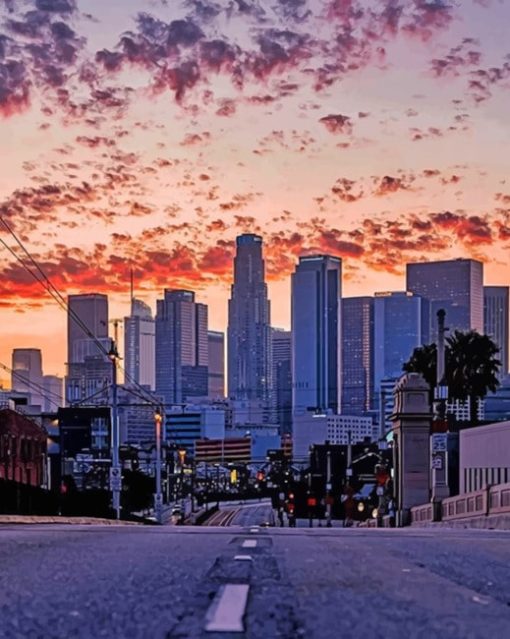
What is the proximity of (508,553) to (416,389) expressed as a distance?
47.4 meters

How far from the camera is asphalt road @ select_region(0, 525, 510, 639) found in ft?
18.0

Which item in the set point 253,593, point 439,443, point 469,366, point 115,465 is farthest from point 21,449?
point 253,593

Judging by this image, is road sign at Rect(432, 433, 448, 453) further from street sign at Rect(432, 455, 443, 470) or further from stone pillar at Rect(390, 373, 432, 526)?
stone pillar at Rect(390, 373, 432, 526)

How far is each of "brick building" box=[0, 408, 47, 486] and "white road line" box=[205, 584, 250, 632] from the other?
224 feet

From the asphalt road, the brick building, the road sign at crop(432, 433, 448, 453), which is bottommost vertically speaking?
the brick building

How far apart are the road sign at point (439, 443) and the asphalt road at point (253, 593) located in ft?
116

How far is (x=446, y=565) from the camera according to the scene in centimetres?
966

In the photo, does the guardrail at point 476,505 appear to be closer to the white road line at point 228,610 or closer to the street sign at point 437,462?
the street sign at point 437,462

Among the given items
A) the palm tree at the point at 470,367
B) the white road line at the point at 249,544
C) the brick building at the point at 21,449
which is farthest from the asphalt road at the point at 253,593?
the brick building at the point at 21,449

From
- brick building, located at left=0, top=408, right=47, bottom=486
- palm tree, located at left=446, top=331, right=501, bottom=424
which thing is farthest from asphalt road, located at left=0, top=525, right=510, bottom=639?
brick building, located at left=0, top=408, right=47, bottom=486

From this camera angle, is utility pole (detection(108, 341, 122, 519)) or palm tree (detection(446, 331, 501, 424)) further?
palm tree (detection(446, 331, 501, 424))

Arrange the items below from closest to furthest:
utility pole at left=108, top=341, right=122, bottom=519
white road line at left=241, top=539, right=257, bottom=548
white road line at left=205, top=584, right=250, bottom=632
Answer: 1. white road line at left=205, top=584, right=250, bottom=632
2. white road line at left=241, top=539, right=257, bottom=548
3. utility pole at left=108, top=341, right=122, bottom=519

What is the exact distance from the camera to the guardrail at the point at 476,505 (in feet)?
112

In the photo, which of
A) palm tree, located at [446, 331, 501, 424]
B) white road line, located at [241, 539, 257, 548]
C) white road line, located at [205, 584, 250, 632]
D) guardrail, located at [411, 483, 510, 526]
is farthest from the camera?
palm tree, located at [446, 331, 501, 424]
